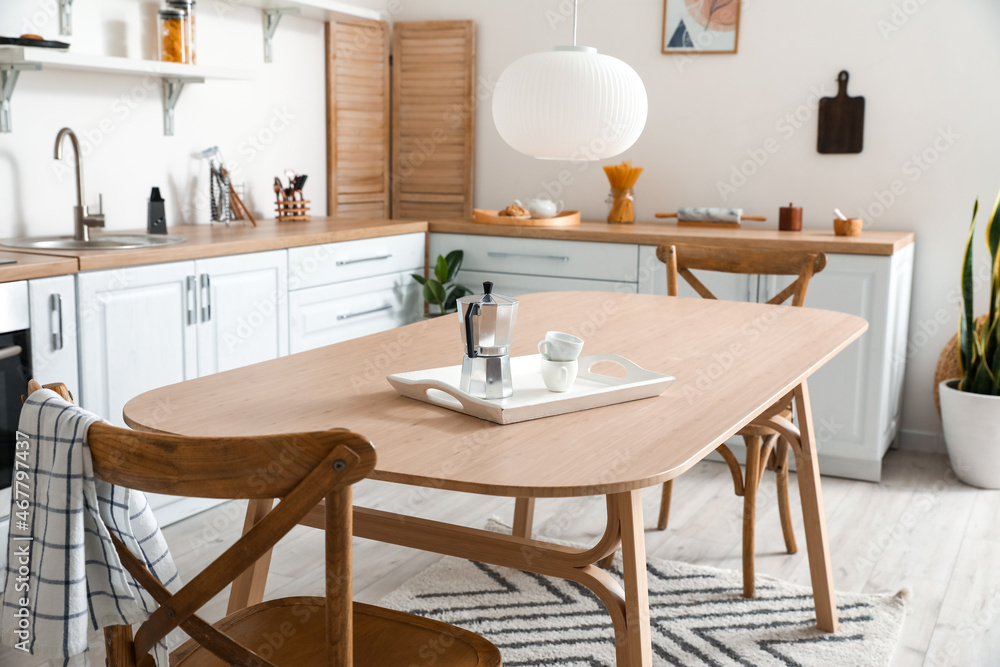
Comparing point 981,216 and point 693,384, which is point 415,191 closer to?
point 981,216

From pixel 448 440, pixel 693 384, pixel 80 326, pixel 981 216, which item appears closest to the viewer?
pixel 448 440

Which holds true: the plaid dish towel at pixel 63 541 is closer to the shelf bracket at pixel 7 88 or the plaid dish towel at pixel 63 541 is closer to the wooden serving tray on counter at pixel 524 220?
the shelf bracket at pixel 7 88

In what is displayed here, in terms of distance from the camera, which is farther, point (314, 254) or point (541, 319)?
point (314, 254)

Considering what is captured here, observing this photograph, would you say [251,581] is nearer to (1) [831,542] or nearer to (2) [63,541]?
(2) [63,541]

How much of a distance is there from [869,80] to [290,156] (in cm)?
245

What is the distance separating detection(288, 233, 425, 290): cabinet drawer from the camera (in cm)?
327

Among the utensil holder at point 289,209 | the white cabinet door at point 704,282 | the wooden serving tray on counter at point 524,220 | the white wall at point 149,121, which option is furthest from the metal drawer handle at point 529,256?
the white wall at point 149,121

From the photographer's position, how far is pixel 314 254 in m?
3.33

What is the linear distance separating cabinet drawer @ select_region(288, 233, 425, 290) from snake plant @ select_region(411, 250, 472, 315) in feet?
0.35

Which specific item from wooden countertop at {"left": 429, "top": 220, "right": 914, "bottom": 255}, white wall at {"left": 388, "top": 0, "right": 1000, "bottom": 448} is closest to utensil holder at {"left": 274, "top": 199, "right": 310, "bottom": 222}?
wooden countertop at {"left": 429, "top": 220, "right": 914, "bottom": 255}

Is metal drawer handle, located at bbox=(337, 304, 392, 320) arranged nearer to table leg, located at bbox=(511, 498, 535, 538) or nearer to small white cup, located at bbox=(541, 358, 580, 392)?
table leg, located at bbox=(511, 498, 535, 538)

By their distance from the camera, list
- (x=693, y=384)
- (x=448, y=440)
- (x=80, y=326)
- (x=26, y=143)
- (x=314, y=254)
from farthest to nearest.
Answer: (x=314, y=254) → (x=26, y=143) → (x=80, y=326) → (x=693, y=384) → (x=448, y=440)

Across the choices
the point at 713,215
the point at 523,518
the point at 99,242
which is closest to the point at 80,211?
the point at 99,242

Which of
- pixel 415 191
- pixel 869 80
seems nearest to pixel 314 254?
pixel 415 191
